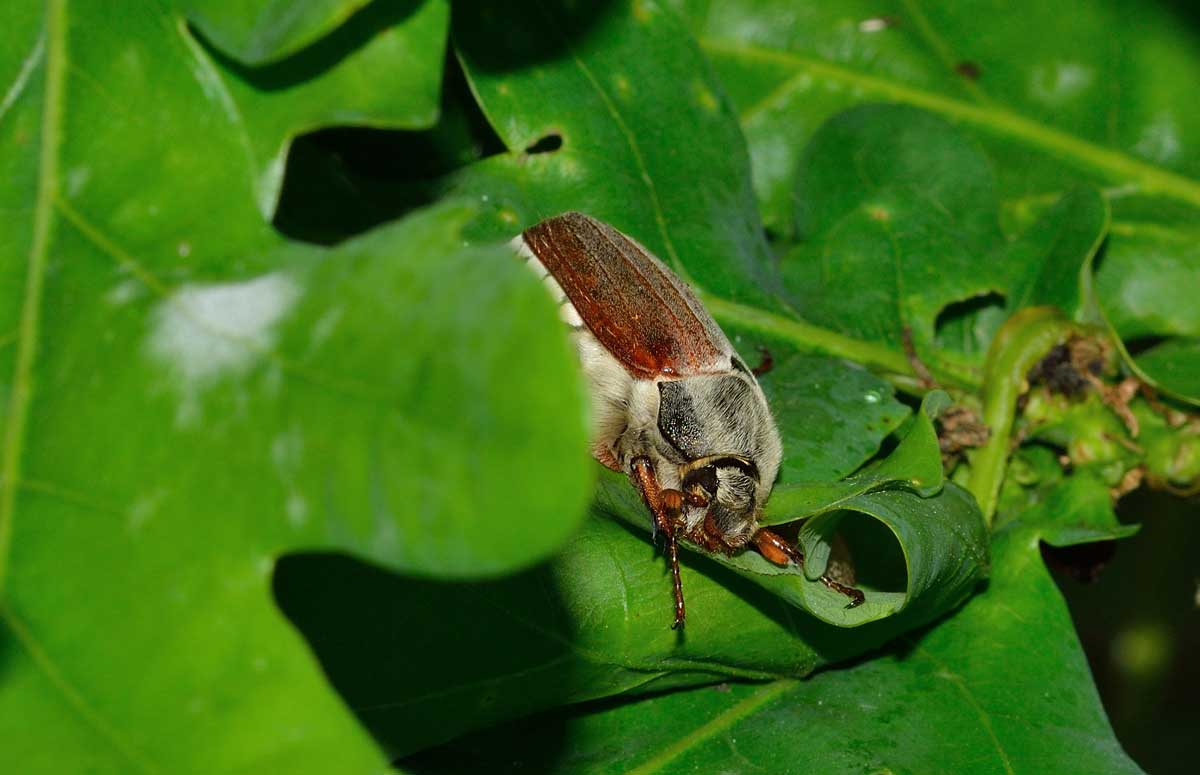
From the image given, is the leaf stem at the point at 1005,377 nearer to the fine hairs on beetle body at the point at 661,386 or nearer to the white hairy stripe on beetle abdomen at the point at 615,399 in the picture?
the fine hairs on beetle body at the point at 661,386

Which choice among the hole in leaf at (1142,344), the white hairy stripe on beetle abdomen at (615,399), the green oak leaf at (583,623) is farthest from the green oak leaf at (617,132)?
the hole in leaf at (1142,344)

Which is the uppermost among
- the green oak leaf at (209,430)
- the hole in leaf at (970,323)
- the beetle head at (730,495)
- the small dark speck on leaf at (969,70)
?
the green oak leaf at (209,430)

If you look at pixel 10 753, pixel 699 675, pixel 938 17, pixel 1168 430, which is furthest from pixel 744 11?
pixel 10 753

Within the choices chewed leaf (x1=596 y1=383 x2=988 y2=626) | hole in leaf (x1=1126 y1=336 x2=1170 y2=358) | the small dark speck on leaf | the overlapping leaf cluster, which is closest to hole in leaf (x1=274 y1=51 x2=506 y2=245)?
the overlapping leaf cluster

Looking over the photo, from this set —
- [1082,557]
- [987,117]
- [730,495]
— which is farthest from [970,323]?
[730,495]

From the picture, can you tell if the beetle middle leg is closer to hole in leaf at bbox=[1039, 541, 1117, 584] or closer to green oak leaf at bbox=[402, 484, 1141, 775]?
green oak leaf at bbox=[402, 484, 1141, 775]
